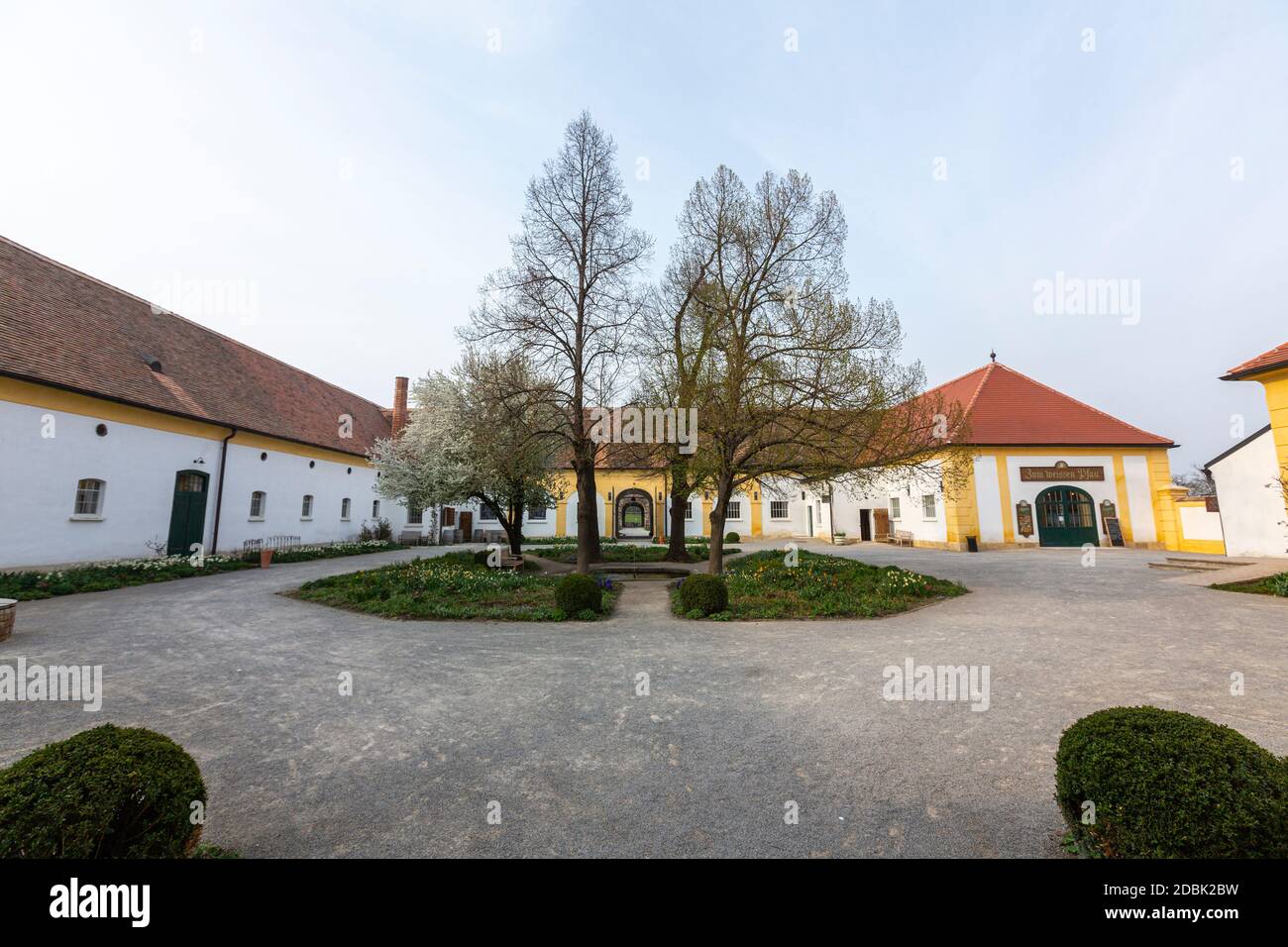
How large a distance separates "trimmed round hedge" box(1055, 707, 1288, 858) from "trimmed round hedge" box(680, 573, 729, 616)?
7397 millimetres

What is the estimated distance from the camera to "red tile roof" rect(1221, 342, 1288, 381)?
12.1m

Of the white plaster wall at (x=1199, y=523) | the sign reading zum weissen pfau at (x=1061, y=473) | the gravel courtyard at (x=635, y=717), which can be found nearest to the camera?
the gravel courtyard at (x=635, y=717)

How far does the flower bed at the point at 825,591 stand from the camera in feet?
33.0

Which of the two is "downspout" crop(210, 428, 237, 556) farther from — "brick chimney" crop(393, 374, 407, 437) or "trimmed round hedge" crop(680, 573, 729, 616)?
"trimmed round hedge" crop(680, 573, 729, 616)

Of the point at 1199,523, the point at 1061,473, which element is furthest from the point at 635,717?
the point at 1061,473

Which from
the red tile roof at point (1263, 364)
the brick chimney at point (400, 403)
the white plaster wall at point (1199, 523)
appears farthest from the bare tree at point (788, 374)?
the brick chimney at point (400, 403)

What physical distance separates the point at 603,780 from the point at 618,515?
107 ft

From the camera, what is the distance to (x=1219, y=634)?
25.2 feet

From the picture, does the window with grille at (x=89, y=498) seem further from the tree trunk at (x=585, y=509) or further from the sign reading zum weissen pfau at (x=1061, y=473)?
the sign reading zum weissen pfau at (x=1061, y=473)

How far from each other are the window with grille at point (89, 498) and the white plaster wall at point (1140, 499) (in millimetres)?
39935

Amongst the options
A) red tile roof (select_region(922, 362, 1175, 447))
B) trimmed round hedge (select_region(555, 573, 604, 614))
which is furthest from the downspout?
red tile roof (select_region(922, 362, 1175, 447))

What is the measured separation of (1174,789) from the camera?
93.4 inches

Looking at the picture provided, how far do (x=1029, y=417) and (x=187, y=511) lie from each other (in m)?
36.6
